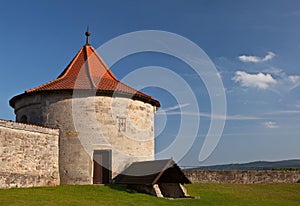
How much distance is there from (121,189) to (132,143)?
3261mm

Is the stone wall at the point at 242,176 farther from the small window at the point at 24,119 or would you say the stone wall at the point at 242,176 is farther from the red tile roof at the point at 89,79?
the small window at the point at 24,119

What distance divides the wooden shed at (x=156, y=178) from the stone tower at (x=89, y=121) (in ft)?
2.49

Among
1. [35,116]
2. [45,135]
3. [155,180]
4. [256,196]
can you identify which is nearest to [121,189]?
[155,180]

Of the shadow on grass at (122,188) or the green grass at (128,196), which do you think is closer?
the green grass at (128,196)

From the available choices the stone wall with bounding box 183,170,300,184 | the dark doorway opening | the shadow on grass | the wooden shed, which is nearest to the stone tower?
the dark doorway opening

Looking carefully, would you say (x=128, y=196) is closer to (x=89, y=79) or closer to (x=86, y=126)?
(x=86, y=126)

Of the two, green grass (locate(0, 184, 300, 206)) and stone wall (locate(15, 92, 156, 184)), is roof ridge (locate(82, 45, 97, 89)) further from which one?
green grass (locate(0, 184, 300, 206))

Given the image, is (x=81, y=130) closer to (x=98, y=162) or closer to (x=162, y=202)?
(x=98, y=162)

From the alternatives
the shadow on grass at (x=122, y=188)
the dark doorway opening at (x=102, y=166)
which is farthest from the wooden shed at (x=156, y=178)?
the dark doorway opening at (x=102, y=166)

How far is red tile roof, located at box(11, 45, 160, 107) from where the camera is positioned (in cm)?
2003

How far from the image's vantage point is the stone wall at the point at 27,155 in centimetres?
1645

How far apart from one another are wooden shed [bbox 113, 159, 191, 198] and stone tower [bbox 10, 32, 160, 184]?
76 cm

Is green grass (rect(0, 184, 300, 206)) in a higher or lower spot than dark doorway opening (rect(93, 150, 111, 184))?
lower

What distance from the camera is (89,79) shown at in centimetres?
2088
